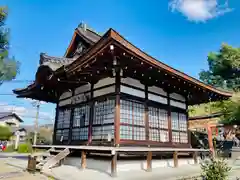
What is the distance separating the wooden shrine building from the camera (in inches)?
299

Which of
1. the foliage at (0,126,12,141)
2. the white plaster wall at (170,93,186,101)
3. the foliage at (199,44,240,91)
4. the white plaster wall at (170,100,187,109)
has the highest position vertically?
the foliage at (199,44,240,91)

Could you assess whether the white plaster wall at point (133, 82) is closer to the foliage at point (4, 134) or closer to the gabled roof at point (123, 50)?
the gabled roof at point (123, 50)

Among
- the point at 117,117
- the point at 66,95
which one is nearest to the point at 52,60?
the point at 66,95

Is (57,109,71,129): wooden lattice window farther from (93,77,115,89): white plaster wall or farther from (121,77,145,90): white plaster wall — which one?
(121,77,145,90): white plaster wall

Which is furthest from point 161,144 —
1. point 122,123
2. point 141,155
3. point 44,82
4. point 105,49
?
point 44,82

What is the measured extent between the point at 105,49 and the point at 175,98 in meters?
6.46

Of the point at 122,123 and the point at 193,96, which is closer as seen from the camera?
the point at 122,123

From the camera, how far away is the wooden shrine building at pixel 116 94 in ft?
24.9

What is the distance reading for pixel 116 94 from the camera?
8.48 meters

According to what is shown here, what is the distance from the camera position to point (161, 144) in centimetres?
990

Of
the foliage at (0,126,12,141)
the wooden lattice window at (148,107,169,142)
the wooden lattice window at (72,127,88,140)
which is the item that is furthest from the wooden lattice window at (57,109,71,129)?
the foliage at (0,126,12,141)

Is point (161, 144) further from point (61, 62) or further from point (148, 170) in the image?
point (61, 62)

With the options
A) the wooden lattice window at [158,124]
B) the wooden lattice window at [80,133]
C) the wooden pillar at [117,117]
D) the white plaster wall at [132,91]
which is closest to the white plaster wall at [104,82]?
the wooden pillar at [117,117]

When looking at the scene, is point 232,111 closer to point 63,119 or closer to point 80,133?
point 80,133
